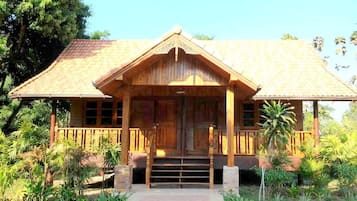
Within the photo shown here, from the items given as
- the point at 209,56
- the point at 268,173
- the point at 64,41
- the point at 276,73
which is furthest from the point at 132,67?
the point at 64,41

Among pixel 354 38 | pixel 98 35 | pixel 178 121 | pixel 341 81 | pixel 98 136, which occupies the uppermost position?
pixel 354 38

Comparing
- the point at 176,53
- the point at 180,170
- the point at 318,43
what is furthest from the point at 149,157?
the point at 318,43

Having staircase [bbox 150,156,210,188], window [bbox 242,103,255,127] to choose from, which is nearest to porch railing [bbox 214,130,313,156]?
staircase [bbox 150,156,210,188]

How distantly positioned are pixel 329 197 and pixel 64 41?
44.8 feet

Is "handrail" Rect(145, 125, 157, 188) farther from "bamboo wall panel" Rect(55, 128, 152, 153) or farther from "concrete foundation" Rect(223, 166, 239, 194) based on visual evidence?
"concrete foundation" Rect(223, 166, 239, 194)

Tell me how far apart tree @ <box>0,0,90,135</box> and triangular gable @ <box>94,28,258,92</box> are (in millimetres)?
6379

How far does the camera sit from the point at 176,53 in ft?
36.8

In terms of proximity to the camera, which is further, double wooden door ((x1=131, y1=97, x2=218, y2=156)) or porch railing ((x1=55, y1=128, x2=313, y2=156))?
double wooden door ((x1=131, y1=97, x2=218, y2=156))

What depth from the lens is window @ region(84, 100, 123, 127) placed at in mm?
16016

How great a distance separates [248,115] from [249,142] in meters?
1.92

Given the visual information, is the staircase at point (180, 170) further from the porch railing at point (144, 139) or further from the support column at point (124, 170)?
the support column at point (124, 170)

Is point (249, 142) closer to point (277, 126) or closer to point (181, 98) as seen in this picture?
point (277, 126)

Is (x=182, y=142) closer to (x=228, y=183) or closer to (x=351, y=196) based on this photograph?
(x=228, y=183)

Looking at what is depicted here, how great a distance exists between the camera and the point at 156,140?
14836 millimetres
